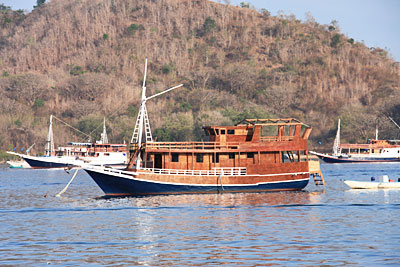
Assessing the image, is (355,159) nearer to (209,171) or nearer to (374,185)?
(374,185)

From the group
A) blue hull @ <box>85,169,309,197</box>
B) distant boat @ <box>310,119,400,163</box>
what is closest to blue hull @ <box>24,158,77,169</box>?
distant boat @ <box>310,119,400,163</box>

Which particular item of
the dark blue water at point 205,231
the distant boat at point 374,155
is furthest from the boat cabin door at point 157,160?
the distant boat at point 374,155

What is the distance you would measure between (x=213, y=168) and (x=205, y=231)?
2090 centimetres

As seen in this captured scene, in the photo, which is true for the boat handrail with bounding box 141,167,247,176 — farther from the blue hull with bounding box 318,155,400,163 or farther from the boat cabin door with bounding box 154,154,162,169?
the blue hull with bounding box 318,155,400,163

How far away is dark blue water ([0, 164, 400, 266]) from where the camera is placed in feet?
86.7

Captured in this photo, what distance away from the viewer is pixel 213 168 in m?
54.2

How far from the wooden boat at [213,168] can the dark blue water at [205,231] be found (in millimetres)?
1813

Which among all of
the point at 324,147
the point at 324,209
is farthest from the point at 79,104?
the point at 324,209

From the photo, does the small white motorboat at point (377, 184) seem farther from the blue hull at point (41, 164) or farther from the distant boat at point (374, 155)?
the distant boat at point (374, 155)

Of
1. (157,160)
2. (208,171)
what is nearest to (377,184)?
(208,171)

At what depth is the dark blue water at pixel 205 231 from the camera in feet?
86.7

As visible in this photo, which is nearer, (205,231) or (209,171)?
(205,231)

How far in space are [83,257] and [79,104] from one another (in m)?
156

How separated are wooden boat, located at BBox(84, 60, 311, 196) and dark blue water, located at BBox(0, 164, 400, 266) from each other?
5.95 feet
